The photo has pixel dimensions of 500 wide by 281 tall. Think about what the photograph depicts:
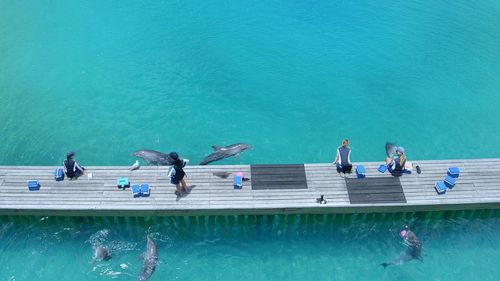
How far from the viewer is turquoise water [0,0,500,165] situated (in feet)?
91.5

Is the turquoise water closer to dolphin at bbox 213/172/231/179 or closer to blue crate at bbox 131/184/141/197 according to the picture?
dolphin at bbox 213/172/231/179

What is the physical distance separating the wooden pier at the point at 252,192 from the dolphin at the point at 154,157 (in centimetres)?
70

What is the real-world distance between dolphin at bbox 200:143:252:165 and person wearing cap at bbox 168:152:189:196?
309cm

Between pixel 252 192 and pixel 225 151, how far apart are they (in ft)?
13.2

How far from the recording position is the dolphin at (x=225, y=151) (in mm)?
24875

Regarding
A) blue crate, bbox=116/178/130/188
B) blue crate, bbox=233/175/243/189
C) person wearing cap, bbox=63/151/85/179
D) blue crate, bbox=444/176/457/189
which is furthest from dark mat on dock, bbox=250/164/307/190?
person wearing cap, bbox=63/151/85/179

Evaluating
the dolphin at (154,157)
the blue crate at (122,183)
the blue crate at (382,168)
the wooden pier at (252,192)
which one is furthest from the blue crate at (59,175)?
the blue crate at (382,168)

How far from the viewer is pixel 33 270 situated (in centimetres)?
2105

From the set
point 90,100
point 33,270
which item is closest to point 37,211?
point 33,270

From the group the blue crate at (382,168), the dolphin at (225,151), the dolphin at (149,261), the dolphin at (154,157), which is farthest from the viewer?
the dolphin at (225,151)

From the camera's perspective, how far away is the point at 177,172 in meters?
20.6

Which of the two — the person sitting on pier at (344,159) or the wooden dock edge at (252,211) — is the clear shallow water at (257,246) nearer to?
the wooden dock edge at (252,211)

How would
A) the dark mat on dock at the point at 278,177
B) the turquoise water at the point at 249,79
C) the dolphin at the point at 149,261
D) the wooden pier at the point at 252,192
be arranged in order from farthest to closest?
1. the turquoise water at the point at 249,79
2. the dark mat on dock at the point at 278,177
3. the wooden pier at the point at 252,192
4. the dolphin at the point at 149,261

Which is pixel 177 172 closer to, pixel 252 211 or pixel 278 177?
pixel 252 211
